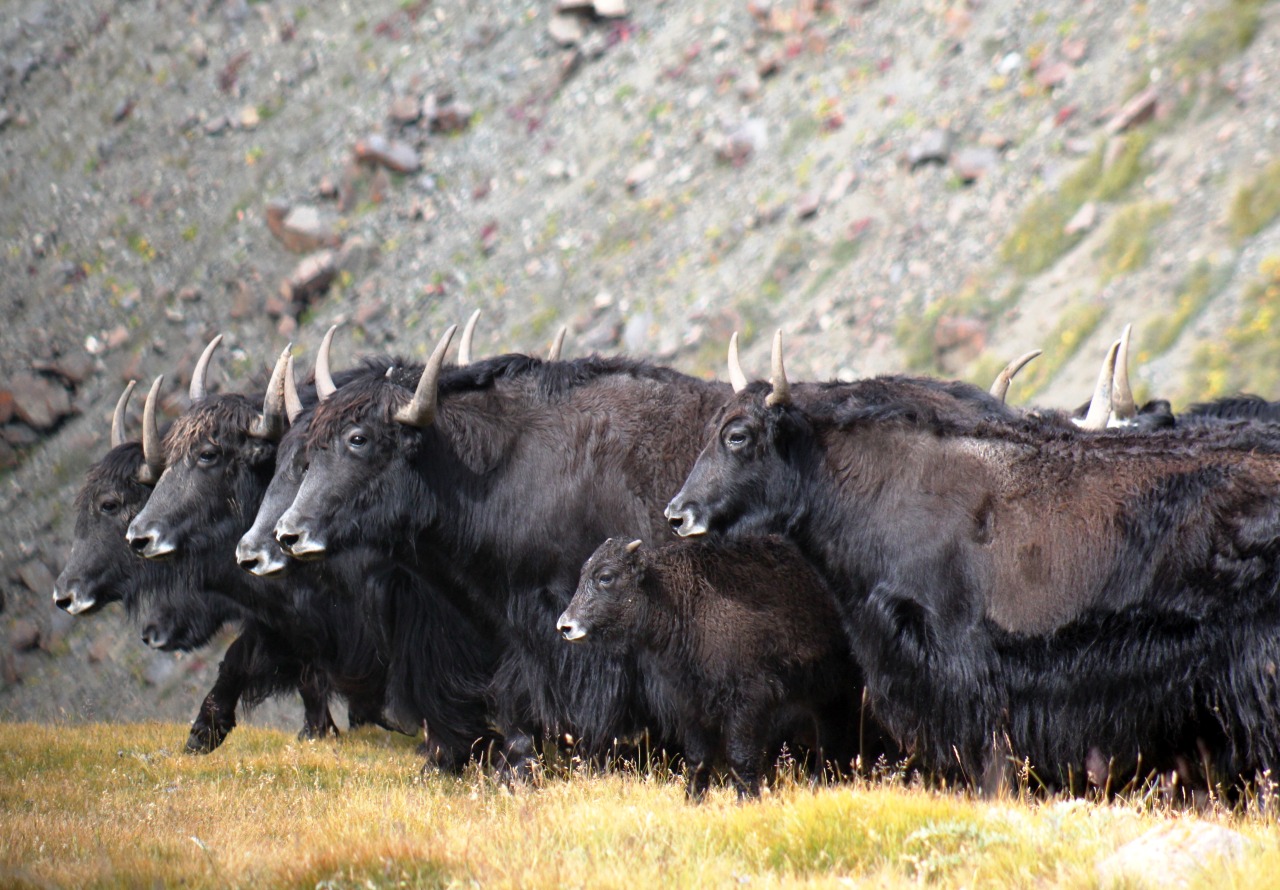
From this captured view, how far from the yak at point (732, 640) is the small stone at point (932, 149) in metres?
17.1

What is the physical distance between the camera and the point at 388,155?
102ft

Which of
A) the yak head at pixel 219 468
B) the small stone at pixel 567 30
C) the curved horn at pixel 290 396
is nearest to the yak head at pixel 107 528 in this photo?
the yak head at pixel 219 468

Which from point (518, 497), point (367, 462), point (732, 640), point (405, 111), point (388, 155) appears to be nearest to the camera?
point (732, 640)

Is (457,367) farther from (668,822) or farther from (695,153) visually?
(695,153)

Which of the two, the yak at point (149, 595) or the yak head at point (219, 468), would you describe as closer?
the yak head at point (219, 468)

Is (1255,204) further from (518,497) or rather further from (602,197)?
(518,497)

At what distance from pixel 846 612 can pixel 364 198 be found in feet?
81.5

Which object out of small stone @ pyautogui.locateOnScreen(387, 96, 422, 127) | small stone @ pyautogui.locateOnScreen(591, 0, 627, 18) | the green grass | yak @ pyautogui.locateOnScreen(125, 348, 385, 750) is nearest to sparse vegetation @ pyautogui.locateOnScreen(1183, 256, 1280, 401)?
the green grass

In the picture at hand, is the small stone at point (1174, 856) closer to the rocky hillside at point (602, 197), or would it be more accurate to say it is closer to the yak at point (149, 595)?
the yak at point (149, 595)

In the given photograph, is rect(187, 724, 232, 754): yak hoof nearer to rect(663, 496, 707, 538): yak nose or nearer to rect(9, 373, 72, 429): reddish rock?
rect(663, 496, 707, 538): yak nose

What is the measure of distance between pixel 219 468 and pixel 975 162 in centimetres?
1632

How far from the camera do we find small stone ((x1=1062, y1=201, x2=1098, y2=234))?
70.9ft

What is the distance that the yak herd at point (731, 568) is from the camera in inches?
266

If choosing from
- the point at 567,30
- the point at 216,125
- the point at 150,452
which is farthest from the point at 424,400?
the point at 216,125
